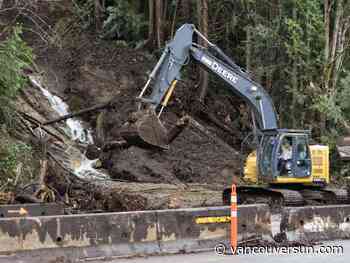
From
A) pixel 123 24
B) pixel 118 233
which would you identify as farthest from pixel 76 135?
pixel 118 233

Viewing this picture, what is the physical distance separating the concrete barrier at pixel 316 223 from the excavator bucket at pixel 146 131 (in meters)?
7.00

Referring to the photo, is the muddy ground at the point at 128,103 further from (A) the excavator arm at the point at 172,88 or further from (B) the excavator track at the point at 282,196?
(B) the excavator track at the point at 282,196

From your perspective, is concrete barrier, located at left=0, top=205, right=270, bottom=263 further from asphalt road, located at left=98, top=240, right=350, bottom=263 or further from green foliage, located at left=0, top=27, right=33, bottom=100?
green foliage, located at left=0, top=27, right=33, bottom=100

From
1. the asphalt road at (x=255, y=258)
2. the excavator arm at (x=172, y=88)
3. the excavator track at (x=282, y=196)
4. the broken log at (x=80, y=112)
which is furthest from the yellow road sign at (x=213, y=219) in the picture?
the broken log at (x=80, y=112)

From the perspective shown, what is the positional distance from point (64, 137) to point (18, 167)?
335 inches

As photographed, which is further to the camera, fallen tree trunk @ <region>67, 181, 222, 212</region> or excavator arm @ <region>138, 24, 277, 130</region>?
excavator arm @ <region>138, 24, 277, 130</region>

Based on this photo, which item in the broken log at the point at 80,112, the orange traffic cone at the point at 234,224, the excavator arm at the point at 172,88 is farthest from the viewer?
the broken log at the point at 80,112

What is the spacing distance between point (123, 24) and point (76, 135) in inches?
383

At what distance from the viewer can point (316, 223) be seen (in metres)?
13.7

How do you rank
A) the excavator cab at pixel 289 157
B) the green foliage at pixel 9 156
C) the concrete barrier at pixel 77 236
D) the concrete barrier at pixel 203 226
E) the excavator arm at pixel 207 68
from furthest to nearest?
the excavator arm at pixel 207 68, the excavator cab at pixel 289 157, the green foliage at pixel 9 156, the concrete barrier at pixel 203 226, the concrete barrier at pixel 77 236

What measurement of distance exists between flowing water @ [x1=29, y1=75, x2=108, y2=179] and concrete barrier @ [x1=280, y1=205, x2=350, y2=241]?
10.1 metres

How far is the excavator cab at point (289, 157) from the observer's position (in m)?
18.3

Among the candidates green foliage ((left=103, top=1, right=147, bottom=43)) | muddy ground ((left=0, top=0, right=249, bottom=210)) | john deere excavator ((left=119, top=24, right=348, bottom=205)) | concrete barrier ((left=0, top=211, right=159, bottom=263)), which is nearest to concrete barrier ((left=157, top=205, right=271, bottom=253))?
concrete barrier ((left=0, top=211, right=159, bottom=263))

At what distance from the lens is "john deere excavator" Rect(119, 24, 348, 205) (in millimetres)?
18406
